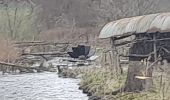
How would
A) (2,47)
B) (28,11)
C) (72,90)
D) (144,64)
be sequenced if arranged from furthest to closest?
(28,11) < (2,47) < (72,90) < (144,64)

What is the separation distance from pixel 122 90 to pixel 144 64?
60.4 inches

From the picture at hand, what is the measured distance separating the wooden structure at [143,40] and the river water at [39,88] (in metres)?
3.04

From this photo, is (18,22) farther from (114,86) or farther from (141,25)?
(141,25)

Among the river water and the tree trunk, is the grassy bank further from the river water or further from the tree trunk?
the river water

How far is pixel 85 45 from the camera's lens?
39.7 metres

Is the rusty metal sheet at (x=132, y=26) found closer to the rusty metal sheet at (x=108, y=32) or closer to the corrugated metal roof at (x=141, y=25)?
the corrugated metal roof at (x=141, y=25)

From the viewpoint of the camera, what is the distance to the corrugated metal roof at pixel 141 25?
18097mm

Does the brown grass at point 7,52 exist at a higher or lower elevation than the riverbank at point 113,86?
higher

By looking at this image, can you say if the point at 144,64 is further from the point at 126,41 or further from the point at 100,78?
the point at 100,78

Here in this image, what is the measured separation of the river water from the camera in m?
23.0

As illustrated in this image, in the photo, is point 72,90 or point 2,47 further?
point 2,47

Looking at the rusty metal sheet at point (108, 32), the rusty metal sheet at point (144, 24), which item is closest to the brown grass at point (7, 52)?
the rusty metal sheet at point (108, 32)

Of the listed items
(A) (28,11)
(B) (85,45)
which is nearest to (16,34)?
(A) (28,11)

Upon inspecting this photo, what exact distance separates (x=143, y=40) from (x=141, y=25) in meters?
0.63
